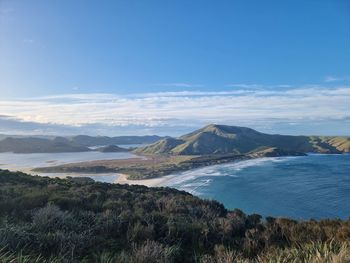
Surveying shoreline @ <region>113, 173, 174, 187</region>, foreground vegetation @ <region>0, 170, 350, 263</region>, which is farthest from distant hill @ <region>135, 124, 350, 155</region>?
foreground vegetation @ <region>0, 170, 350, 263</region>

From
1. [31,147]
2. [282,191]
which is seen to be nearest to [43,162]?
[31,147]

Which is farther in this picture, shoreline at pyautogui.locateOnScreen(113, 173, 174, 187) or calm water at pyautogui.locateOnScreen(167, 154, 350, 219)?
shoreline at pyautogui.locateOnScreen(113, 173, 174, 187)

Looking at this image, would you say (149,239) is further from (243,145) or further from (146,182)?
(243,145)

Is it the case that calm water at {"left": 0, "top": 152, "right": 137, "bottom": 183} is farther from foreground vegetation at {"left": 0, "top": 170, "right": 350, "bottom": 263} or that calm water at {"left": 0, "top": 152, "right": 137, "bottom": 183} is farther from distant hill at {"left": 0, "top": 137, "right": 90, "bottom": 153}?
foreground vegetation at {"left": 0, "top": 170, "right": 350, "bottom": 263}

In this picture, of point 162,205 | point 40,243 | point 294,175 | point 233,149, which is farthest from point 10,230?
point 233,149

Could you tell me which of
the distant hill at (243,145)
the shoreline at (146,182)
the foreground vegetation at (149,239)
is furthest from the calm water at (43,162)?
the foreground vegetation at (149,239)

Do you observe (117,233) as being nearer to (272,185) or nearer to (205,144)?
(272,185)
